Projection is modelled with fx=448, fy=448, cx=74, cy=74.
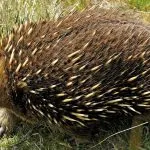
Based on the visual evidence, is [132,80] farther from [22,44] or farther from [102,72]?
[22,44]

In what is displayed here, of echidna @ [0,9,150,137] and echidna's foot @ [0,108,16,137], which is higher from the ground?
echidna @ [0,9,150,137]

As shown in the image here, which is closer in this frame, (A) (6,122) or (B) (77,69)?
(B) (77,69)

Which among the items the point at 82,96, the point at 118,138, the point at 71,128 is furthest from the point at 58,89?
the point at 118,138

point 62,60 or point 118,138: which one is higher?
point 62,60

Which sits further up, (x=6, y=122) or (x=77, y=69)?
(x=77, y=69)

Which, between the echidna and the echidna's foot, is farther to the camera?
the echidna's foot
